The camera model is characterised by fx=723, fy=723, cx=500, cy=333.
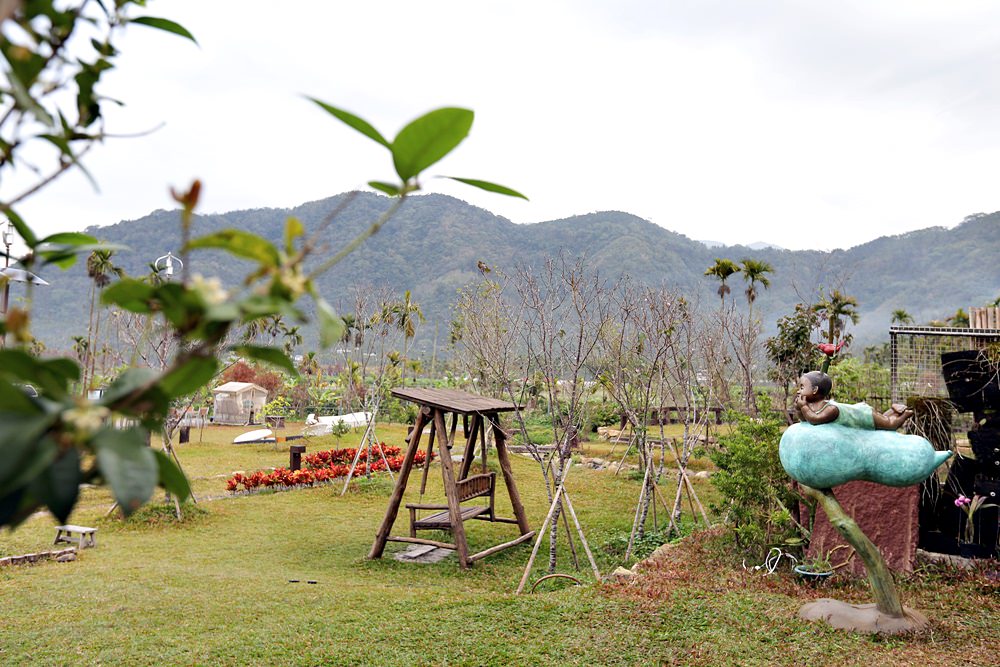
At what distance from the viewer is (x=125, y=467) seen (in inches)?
17.0

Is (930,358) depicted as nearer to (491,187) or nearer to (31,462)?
(491,187)

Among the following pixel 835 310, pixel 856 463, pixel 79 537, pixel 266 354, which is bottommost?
pixel 79 537

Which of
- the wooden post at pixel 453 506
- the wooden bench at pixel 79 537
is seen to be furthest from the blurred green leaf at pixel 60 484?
the wooden bench at pixel 79 537

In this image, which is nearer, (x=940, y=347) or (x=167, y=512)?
(x=940, y=347)

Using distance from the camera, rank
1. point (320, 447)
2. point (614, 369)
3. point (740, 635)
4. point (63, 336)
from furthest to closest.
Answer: point (63, 336) < point (320, 447) < point (614, 369) < point (740, 635)

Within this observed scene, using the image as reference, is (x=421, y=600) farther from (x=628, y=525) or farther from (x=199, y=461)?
(x=199, y=461)

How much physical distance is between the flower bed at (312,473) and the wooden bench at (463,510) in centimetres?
219

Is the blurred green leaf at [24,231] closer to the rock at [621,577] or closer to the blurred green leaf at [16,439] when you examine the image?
the blurred green leaf at [16,439]

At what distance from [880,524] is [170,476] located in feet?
21.3

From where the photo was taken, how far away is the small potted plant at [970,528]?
569 centimetres

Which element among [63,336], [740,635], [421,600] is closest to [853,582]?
[740,635]

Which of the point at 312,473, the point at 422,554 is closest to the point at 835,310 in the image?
the point at 422,554

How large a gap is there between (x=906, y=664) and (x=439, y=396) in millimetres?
4934

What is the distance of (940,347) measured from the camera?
243 inches
